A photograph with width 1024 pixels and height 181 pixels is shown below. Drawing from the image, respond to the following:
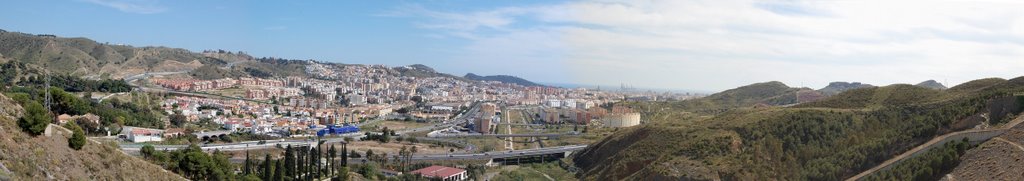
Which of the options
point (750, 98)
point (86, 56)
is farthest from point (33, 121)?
point (86, 56)

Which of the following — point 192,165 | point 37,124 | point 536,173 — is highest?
point 37,124

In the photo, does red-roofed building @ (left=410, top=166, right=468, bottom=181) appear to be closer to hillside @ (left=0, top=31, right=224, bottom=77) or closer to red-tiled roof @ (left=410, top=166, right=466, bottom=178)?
red-tiled roof @ (left=410, top=166, right=466, bottom=178)

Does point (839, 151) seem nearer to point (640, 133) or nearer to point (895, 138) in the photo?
point (895, 138)

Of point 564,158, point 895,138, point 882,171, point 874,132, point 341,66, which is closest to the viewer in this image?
point 882,171

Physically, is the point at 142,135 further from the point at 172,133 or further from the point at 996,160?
the point at 996,160

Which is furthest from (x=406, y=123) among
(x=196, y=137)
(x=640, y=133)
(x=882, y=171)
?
(x=882, y=171)

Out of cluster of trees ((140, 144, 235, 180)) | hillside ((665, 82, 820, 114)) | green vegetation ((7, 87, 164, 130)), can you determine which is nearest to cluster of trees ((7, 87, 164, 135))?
green vegetation ((7, 87, 164, 130))
